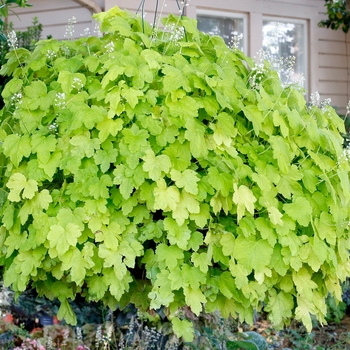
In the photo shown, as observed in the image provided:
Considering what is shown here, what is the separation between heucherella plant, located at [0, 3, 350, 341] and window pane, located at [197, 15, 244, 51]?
12.3 feet

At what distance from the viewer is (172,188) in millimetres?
1506

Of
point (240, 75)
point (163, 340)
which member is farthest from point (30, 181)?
point (163, 340)

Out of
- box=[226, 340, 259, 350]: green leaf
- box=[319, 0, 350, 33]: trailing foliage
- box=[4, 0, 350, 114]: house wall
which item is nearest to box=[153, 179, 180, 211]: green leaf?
box=[226, 340, 259, 350]: green leaf

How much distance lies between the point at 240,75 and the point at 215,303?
0.78 meters

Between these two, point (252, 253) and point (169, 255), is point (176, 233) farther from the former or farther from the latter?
point (252, 253)

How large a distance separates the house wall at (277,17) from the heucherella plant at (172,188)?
3121 mm

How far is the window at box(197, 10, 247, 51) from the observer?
534 centimetres

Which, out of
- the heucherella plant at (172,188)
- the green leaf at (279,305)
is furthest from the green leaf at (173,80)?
the green leaf at (279,305)

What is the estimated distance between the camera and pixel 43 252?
1.59m

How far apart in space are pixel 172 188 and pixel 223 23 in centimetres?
427

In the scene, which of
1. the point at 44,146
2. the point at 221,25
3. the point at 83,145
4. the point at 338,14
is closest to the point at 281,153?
the point at 83,145

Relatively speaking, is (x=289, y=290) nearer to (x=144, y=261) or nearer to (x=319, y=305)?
(x=319, y=305)

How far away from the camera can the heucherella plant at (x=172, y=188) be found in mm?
1522

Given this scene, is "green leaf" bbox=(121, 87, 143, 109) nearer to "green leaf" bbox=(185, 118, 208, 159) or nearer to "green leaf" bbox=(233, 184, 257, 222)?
"green leaf" bbox=(185, 118, 208, 159)
